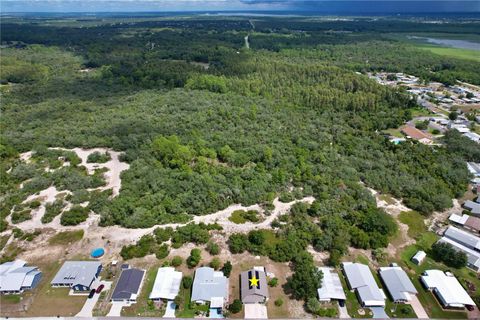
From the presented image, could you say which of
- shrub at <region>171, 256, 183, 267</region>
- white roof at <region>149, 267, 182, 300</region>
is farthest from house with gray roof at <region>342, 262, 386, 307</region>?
shrub at <region>171, 256, 183, 267</region>

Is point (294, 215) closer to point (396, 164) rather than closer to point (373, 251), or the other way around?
point (373, 251)

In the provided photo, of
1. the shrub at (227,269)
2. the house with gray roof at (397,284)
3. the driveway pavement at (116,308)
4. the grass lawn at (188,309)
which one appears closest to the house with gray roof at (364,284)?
the house with gray roof at (397,284)

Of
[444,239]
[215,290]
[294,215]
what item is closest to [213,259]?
[215,290]

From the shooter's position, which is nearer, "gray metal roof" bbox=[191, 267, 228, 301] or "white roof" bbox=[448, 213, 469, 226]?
"gray metal roof" bbox=[191, 267, 228, 301]

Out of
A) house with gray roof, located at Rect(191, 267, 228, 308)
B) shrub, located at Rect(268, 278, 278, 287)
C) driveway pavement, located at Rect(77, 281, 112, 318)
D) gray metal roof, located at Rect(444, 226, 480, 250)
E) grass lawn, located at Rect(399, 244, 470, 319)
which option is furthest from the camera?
gray metal roof, located at Rect(444, 226, 480, 250)

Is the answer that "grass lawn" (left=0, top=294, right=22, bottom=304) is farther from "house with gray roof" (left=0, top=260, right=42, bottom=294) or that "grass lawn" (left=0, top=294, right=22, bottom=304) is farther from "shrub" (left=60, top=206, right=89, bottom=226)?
"shrub" (left=60, top=206, right=89, bottom=226)

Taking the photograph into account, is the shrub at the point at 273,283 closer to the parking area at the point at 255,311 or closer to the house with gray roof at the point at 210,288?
the parking area at the point at 255,311

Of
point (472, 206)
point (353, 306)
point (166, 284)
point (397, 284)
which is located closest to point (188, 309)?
point (166, 284)
